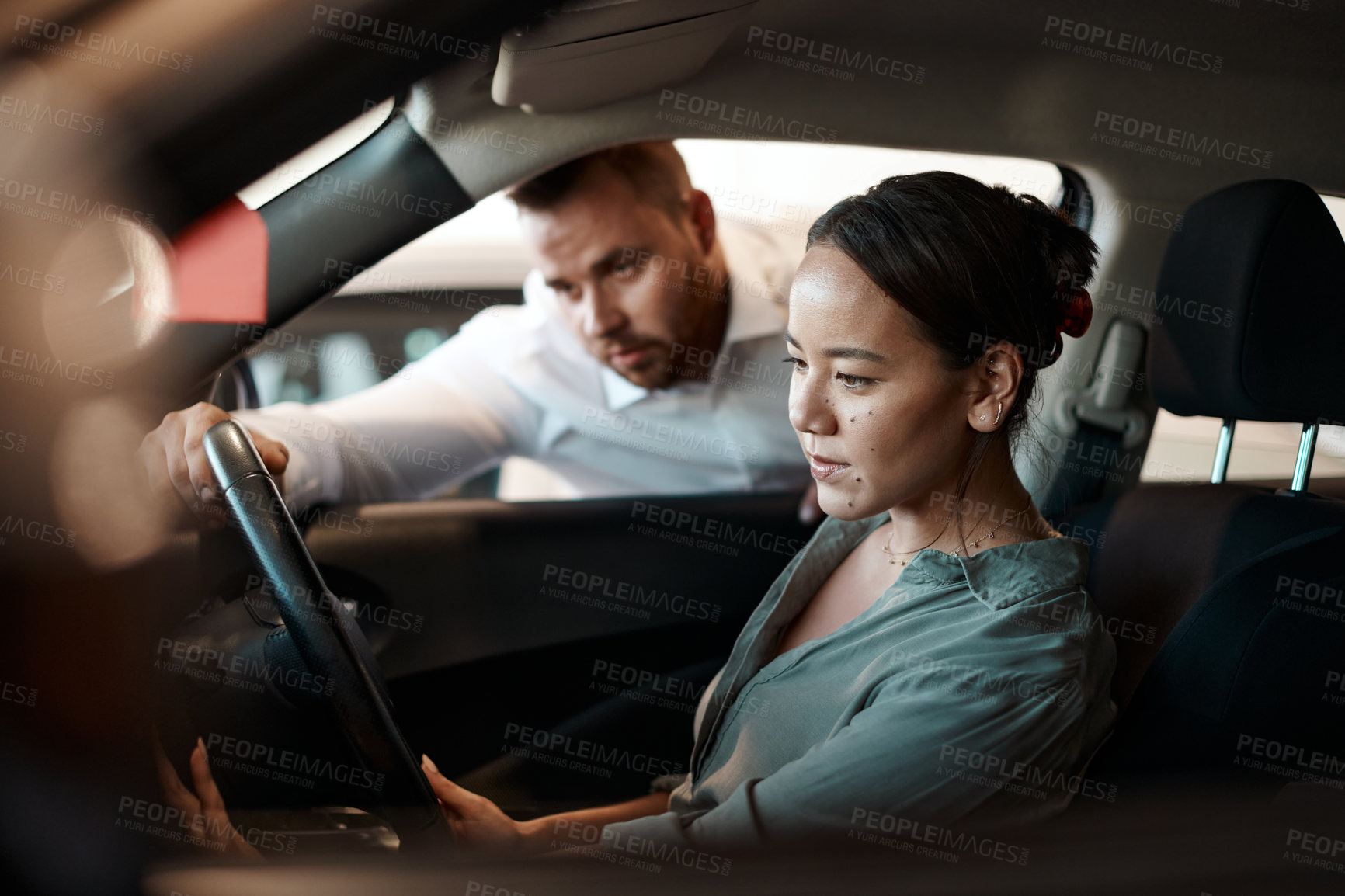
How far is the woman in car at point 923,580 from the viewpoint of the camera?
98 cm

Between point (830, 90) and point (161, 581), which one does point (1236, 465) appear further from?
point (161, 581)

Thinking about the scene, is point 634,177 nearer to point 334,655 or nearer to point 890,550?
point 890,550

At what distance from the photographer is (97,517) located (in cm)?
85

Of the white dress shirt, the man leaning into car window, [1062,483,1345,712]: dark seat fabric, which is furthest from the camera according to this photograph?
the white dress shirt

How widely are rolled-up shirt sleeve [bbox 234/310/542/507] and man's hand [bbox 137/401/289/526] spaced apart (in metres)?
0.43

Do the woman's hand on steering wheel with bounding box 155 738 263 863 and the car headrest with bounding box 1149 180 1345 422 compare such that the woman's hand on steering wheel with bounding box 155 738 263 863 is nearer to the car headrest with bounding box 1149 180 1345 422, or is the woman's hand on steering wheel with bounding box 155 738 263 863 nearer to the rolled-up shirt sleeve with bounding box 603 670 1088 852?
the rolled-up shirt sleeve with bounding box 603 670 1088 852

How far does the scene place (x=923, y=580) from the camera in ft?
3.85

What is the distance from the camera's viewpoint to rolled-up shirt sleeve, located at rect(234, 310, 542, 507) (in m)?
1.79

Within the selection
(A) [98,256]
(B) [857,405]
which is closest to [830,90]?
(B) [857,405]

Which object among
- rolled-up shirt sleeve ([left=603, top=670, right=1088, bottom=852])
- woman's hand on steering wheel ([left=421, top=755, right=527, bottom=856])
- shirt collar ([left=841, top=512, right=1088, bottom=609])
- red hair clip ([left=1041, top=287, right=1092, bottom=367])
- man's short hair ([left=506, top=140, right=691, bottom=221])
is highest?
man's short hair ([left=506, top=140, right=691, bottom=221])

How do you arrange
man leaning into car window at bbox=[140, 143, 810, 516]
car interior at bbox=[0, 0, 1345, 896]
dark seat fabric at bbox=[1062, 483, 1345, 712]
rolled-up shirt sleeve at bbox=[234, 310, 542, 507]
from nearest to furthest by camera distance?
car interior at bbox=[0, 0, 1345, 896], dark seat fabric at bbox=[1062, 483, 1345, 712], rolled-up shirt sleeve at bbox=[234, 310, 542, 507], man leaning into car window at bbox=[140, 143, 810, 516]

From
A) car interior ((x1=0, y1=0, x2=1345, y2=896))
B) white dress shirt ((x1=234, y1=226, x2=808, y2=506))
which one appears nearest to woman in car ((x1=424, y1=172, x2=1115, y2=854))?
car interior ((x1=0, y1=0, x2=1345, y2=896))

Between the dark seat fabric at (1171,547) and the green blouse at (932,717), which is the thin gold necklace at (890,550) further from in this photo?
the dark seat fabric at (1171,547)

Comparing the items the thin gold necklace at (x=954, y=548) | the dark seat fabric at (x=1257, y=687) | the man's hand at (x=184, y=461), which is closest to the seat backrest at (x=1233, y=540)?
the dark seat fabric at (x=1257, y=687)
